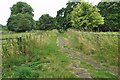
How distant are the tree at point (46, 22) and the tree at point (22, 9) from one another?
345 cm

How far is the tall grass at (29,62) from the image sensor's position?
7.99 meters

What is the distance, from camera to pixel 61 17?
223 feet

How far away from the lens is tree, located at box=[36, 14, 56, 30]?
7503 cm

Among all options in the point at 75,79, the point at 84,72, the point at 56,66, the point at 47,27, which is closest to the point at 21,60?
the point at 56,66

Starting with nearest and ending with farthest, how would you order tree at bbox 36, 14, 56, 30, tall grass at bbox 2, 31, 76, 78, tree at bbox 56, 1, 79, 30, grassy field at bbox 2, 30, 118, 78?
tall grass at bbox 2, 31, 76, 78 → grassy field at bbox 2, 30, 118, 78 → tree at bbox 56, 1, 79, 30 → tree at bbox 36, 14, 56, 30

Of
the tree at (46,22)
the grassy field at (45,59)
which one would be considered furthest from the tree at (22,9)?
the grassy field at (45,59)

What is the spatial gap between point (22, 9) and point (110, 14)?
34.1 metres

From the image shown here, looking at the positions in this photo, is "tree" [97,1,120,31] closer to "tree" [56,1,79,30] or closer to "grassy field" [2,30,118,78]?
"tree" [56,1,79,30]

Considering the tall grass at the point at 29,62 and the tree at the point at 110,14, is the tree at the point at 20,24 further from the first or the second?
the tall grass at the point at 29,62

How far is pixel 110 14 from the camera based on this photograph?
5431cm

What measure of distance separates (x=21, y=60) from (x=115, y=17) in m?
42.4

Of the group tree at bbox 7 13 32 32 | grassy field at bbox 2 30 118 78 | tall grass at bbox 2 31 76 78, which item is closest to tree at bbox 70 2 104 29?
tree at bbox 7 13 32 32

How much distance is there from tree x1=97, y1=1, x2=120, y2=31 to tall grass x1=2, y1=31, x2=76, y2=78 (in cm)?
3791

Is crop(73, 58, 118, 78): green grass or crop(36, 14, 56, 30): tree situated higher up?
crop(36, 14, 56, 30): tree
